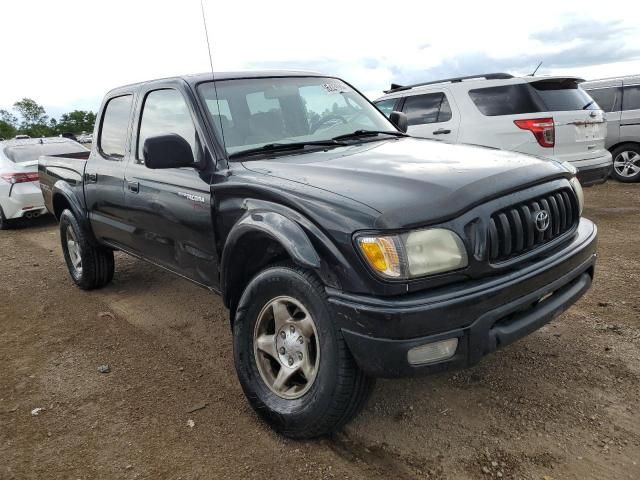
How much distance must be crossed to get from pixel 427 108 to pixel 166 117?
4921 mm

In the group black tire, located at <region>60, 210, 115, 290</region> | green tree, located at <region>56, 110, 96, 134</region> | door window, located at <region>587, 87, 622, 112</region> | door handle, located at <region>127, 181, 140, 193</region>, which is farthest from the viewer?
green tree, located at <region>56, 110, 96, 134</region>

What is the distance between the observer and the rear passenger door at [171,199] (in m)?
3.23

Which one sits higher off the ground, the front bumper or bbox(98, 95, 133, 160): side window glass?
bbox(98, 95, 133, 160): side window glass

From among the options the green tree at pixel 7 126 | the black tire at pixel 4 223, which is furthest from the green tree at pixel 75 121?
the black tire at pixel 4 223

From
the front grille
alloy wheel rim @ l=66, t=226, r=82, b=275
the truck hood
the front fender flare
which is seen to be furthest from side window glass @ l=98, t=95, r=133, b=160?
the front grille

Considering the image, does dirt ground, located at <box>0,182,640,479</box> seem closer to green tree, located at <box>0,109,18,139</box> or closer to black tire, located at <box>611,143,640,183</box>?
black tire, located at <box>611,143,640,183</box>

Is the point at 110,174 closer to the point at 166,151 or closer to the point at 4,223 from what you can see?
the point at 166,151

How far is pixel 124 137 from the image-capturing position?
4.20 metres

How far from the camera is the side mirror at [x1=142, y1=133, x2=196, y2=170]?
2957 millimetres

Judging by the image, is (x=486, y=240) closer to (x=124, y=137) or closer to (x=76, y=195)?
(x=124, y=137)

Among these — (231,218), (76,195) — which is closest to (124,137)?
(76,195)

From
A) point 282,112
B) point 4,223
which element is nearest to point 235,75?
point 282,112

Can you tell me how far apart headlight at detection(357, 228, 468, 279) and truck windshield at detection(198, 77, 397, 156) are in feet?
4.36

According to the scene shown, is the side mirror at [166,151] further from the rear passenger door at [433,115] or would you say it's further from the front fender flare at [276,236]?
the rear passenger door at [433,115]
